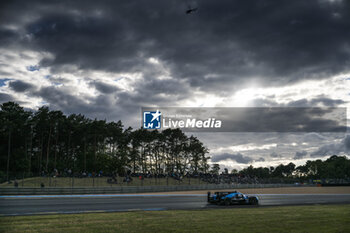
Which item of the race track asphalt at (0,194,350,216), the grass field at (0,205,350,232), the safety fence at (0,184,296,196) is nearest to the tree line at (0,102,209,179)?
the safety fence at (0,184,296,196)

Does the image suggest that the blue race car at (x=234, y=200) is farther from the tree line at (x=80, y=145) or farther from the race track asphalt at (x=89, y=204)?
the tree line at (x=80, y=145)

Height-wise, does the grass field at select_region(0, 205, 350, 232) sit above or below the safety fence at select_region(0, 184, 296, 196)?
above

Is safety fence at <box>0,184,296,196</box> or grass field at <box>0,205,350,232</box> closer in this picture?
grass field at <box>0,205,350,232</box>

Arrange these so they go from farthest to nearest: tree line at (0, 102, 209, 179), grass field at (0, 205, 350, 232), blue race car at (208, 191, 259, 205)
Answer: tree line at (0, 102, 209, 179) → blue race car at (208, 191, 259, 205) → grass field at (0, 205, 350, 232)

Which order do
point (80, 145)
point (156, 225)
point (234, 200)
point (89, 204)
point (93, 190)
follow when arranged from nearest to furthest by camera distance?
point (156, 225) → point (89, 204) → point (234, 200) → point (93, 190) → point (80, 145)

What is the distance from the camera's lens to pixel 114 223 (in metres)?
11.9

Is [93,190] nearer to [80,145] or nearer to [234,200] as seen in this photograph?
[234,200]

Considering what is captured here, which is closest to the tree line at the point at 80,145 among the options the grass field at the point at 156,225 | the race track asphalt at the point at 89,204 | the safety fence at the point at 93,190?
the safety fence at the point at 93,190

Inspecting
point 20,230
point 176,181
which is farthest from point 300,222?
point 176,181

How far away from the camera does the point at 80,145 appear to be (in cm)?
8469

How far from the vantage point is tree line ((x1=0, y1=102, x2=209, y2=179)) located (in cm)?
6725

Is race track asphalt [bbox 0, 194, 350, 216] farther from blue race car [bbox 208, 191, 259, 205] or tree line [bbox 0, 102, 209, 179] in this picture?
tree line [bbox 0, 102, 209, 179]

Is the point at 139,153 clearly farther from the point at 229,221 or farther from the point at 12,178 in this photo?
the point at 229,221

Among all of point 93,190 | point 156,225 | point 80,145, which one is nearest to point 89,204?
point 156,225
